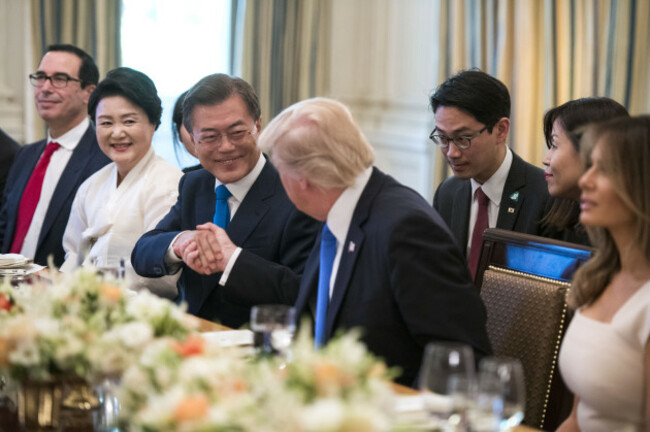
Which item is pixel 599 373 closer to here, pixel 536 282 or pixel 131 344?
pixel 536 282

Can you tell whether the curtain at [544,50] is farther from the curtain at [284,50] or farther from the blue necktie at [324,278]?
the blue necktie at [324,278]

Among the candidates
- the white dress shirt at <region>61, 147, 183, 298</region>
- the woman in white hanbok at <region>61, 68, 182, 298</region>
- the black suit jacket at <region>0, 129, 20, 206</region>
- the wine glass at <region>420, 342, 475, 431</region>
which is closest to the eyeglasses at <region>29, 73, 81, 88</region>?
the black suit jacket at <region>0, 129, 20, 206</region>

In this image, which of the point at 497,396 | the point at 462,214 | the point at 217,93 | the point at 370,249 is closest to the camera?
the point at 497,396

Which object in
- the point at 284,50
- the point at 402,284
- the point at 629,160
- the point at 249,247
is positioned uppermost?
the point at 284,50

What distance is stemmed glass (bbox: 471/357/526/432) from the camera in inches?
57.3

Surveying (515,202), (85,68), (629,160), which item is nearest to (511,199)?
(515,202)

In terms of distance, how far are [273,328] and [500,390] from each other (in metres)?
0.56

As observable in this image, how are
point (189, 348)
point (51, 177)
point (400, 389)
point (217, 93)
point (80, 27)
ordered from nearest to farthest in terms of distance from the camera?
point (189, 348)
point (400, 389)
point (217, 93)
point (51, 177)
point (80, 27)

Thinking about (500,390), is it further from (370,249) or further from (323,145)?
(323,145)

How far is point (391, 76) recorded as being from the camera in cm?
678

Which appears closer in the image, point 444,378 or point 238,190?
point 444,378

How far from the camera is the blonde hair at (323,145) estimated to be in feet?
7.81

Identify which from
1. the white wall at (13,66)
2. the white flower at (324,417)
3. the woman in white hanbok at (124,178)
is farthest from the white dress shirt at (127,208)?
the white flower at (324,417)

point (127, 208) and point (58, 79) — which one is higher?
point (58, 79)
